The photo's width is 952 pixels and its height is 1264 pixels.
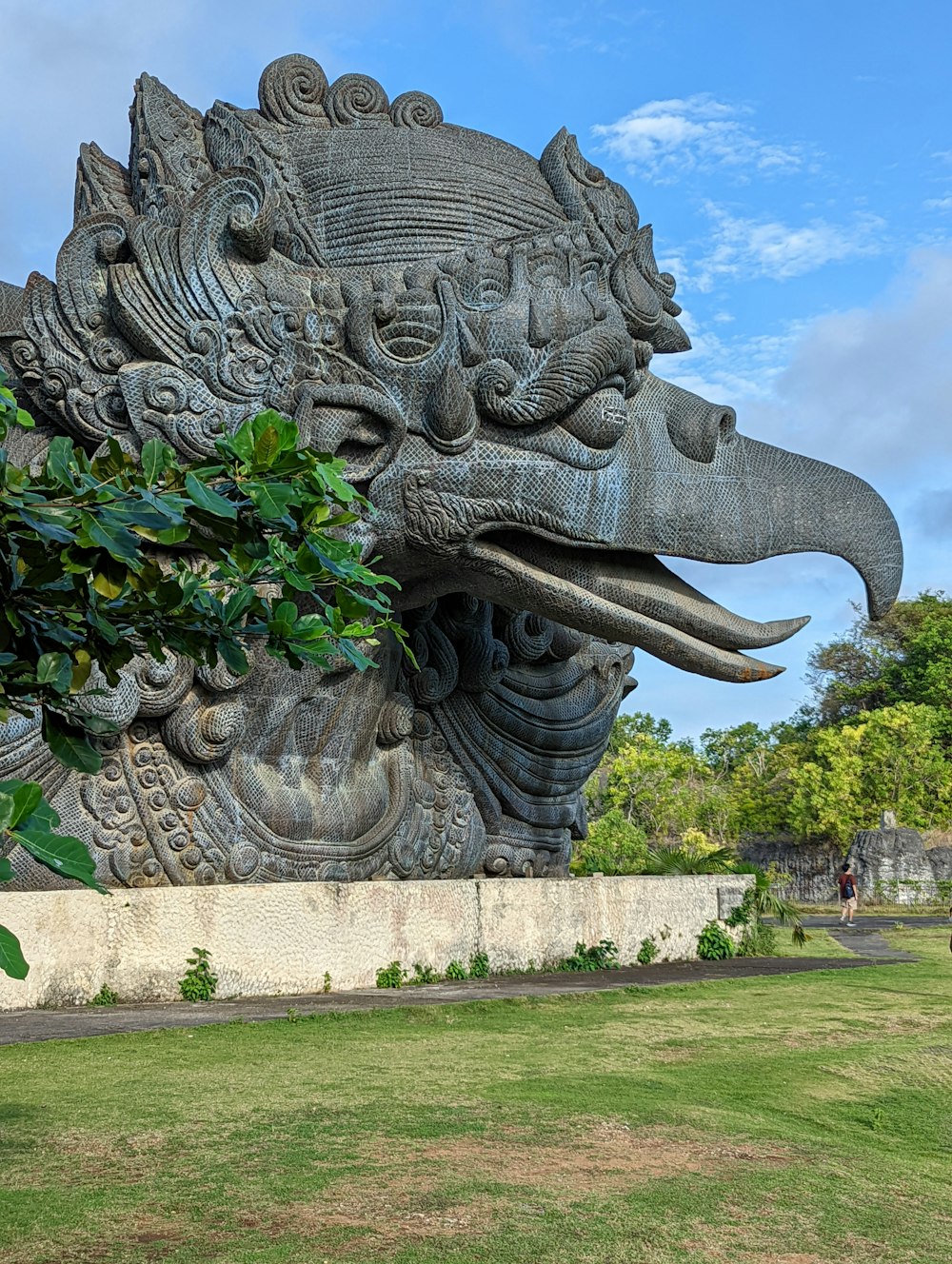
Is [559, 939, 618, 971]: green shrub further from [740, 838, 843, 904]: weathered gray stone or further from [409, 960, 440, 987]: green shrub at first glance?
[740, 838, 843, 904]: weathered gray stone

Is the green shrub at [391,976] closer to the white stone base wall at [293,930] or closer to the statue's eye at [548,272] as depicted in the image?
the white stone base wall at [293,930]

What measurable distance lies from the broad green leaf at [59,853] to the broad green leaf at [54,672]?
0.42 metres

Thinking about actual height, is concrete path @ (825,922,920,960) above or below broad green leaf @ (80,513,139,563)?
below

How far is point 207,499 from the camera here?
2.06 meters

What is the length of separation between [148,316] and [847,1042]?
5.25 m

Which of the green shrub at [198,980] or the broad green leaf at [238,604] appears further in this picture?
the green shrub at [198,980]

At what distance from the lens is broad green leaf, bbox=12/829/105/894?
5.94 ft

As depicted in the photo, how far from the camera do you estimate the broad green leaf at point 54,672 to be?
2.23 m

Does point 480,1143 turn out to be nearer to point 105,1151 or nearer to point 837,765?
point 105,1151

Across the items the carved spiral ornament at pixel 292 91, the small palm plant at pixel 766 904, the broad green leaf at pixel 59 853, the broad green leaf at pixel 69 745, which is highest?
the carved spiral ornament at pixel 292 91

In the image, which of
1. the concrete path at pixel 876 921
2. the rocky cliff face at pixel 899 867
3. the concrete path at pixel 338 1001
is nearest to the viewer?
the concrete path at pixel 338 1001

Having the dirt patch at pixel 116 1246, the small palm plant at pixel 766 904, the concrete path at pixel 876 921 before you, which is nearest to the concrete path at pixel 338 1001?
the small palm plant at pixel 766 904

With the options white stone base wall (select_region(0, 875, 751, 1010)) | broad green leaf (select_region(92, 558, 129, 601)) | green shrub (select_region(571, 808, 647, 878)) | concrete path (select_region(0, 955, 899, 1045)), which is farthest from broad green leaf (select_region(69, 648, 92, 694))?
green shrub (select_region(571, 808, 647, 878))

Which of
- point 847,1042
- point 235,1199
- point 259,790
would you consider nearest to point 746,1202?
point 235,1199
